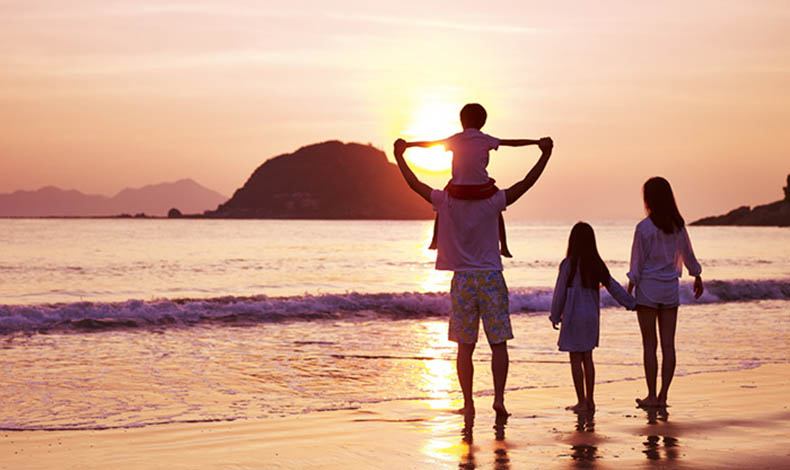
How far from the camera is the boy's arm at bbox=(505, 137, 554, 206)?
6.36m

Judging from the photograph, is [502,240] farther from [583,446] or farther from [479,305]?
[583,446]

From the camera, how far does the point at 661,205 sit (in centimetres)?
760

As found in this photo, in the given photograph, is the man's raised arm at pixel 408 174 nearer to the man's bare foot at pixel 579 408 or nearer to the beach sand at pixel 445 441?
the beach sand at pixel 445 441

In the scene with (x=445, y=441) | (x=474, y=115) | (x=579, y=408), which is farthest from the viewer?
(x=579, y=408)

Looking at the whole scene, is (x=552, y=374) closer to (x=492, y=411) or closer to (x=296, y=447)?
(x=492, y=411)

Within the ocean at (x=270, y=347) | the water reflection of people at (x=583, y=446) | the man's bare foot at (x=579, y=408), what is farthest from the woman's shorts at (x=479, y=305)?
the ocean at (x=270, y=347)

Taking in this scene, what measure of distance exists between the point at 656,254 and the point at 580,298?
799 millimetres

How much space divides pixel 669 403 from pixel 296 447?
3771mm

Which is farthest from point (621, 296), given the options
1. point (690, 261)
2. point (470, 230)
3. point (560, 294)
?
point (470, 230)

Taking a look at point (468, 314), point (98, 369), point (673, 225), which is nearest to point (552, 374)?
point (673, 225)

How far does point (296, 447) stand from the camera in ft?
19.6

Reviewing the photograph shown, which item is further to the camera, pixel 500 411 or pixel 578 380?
pixel 578 380

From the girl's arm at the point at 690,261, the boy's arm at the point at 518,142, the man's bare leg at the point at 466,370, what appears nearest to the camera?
the boy's arm at the point at 518,142

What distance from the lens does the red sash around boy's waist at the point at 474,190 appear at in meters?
6.52
